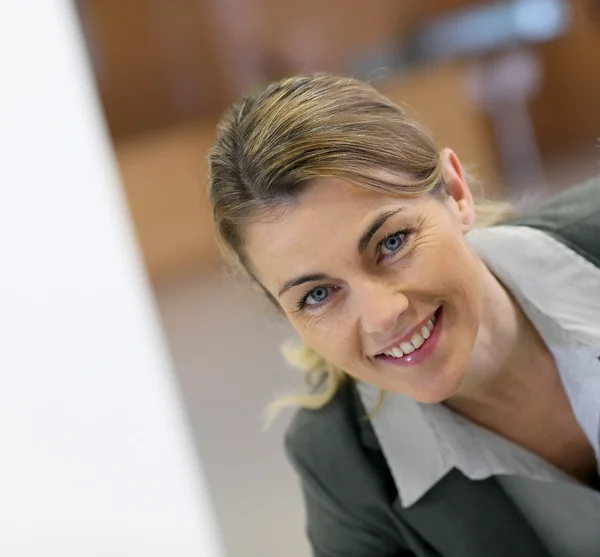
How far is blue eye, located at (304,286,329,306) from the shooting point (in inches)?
37.9

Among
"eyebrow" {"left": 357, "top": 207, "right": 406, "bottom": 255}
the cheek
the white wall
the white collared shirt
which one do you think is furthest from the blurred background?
"eyebrow" {"left": 357, "top": 207, "right": 406, "bottom": 255}

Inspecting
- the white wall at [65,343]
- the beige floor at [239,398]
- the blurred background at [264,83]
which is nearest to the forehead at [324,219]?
the beige floor at [239,398]

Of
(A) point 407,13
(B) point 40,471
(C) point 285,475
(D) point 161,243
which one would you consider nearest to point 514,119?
(A) point 407,13

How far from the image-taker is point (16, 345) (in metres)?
1.57

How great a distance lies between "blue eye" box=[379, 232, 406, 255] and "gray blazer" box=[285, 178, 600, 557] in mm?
313

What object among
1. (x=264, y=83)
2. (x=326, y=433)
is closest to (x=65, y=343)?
(x=326, y=433)

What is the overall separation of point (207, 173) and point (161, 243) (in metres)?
4.19

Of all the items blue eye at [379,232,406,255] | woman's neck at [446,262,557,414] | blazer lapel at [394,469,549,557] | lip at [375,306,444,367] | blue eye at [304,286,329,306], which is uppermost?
blue eye at [379,232,406,255]

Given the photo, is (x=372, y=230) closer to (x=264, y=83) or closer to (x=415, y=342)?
(x=415, y=342)

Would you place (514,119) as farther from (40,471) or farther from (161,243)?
(40,471)

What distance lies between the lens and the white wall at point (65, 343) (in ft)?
5.06

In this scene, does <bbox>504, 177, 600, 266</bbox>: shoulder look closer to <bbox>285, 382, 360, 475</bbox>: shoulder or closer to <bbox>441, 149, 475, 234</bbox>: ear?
<bbox>441, 149, 475, 234</bbox>: ear

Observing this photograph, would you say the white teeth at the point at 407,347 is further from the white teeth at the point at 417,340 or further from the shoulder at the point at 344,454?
the shoulder at the point at 344,454

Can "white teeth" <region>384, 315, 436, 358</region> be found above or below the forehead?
below
